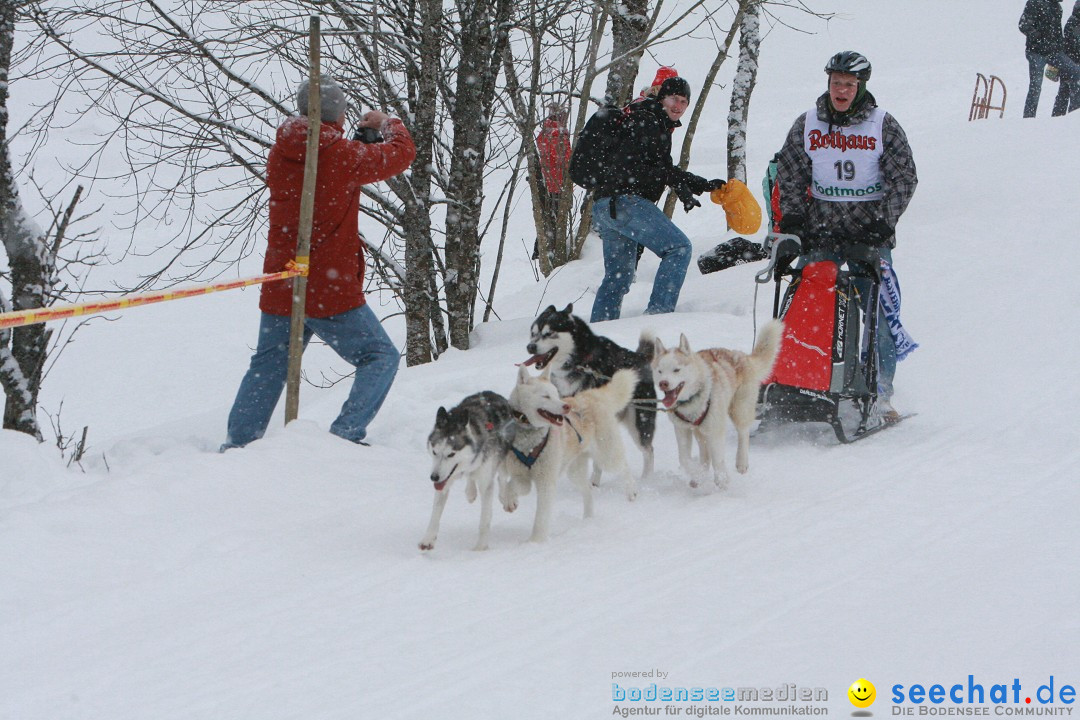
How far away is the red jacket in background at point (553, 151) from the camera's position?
947 cm

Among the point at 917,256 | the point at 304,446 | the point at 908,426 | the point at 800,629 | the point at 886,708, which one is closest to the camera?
the point at 886,708

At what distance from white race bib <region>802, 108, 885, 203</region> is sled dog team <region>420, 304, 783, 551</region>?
1.09 m

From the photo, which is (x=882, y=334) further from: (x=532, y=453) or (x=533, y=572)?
(x=533, y=572)

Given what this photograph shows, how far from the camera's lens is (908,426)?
5719 mm

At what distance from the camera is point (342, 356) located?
501 cm

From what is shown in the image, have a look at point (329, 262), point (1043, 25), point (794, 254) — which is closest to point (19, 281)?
point (329, 262)

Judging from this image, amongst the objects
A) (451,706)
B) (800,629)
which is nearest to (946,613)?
(800,629)

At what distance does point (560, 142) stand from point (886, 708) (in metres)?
7.87

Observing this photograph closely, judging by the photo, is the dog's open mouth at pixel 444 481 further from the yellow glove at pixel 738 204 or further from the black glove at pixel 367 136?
the yellow glove at pixel 738 204

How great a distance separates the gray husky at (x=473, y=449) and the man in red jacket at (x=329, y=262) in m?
1.29

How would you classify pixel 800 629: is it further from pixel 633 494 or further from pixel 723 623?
pixel 633 494

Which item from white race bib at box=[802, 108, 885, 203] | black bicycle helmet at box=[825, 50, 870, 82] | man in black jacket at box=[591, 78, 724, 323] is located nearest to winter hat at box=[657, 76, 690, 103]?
man in black jacket at box=[591, 78, 724, 323]

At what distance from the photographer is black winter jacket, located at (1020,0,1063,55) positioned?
13.0 m

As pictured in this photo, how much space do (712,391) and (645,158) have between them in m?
2.64
